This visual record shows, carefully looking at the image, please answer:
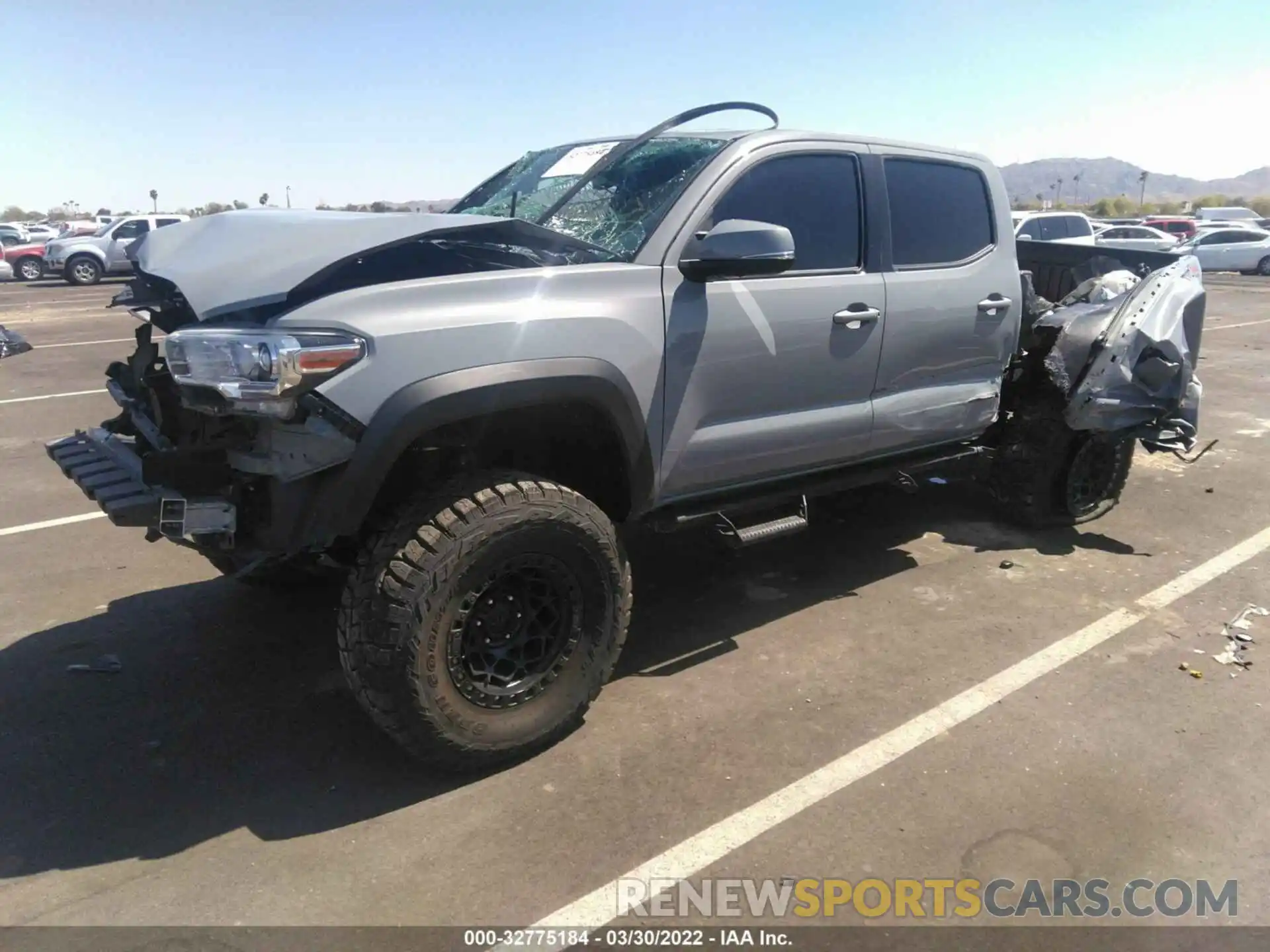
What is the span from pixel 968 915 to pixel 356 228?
2.85m

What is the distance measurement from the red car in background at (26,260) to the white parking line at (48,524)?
26.8 meters

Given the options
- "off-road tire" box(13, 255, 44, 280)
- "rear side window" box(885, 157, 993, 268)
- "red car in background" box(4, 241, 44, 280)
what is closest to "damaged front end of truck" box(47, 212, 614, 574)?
"rear side window" box(885, 157, 993, 268)

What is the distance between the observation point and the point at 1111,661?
4.07 meters

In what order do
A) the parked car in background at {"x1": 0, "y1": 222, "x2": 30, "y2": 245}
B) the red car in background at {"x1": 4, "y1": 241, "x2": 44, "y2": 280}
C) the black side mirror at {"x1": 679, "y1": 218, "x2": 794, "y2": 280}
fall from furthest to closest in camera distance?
the parked car in background at {"x1": 0, "y1": 222, "x2": 30, "y2": 245}
the red car in background at {"x1": 4, "y1": 241, "x2": 44, "y2": 280}
the black side mirror at {"x1": 679, "y1": 218, "x2": 794, "y2": 280}

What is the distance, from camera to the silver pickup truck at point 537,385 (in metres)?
2.85

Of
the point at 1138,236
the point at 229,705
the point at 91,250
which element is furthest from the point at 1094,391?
the point at 91,250

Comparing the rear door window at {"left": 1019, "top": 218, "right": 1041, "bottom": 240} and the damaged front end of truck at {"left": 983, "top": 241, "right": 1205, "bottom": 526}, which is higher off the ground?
the rear door window at {"left": 1019, "top": 218, "right": 1041, "bottom": 240}

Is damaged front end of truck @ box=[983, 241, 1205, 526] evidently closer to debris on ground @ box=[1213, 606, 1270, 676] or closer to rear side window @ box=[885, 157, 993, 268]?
rear side window @ box=[885, 157, 993, 268]

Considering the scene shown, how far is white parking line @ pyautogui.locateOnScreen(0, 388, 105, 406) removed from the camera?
364 inches

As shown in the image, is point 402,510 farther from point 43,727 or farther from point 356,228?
point 43,727

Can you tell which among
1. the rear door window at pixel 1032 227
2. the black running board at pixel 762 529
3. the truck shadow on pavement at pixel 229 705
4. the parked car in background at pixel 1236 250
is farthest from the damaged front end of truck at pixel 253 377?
the parked car in background at pixel 1236 250

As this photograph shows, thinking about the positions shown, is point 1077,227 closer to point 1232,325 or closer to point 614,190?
point 1232,325

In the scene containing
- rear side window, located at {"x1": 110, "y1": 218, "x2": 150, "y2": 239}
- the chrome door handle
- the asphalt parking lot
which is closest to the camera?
the asphalt parking lot

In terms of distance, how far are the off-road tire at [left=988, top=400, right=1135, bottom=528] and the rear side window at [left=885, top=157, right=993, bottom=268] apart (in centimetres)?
117
